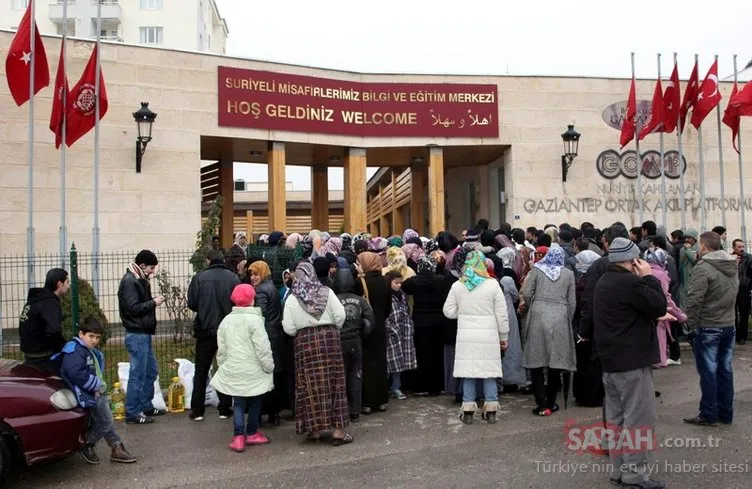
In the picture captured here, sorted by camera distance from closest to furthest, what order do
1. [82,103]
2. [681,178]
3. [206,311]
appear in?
[206,311] → [82,103] → [681,178]

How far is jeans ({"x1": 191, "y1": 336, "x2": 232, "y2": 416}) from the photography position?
703 cm

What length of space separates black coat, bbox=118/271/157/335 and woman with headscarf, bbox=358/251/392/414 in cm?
216

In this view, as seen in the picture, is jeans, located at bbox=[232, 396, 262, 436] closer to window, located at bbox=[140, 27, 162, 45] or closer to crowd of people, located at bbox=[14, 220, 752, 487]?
crowd of people, located at bbox=[14, 220, 752, 487]

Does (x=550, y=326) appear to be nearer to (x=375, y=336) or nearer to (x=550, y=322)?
(x=550, y=322)

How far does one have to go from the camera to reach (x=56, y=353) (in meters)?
5.89

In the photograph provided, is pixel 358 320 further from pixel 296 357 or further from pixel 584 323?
pixel 584 323

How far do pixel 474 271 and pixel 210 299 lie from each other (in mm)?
2681

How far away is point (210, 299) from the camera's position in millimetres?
6984

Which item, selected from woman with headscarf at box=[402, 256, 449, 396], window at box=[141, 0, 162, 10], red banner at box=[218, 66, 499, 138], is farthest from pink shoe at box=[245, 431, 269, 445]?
window at box=[141, 0, 162, 10]

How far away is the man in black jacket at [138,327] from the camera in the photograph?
6.86 meters

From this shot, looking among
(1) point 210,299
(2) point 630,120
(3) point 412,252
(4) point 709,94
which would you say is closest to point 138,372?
(1) point 210,299

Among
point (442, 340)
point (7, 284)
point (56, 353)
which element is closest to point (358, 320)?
point (442, 340)

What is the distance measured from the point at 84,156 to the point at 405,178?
1180cm

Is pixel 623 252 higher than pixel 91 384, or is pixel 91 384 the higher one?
pixel 623 252
